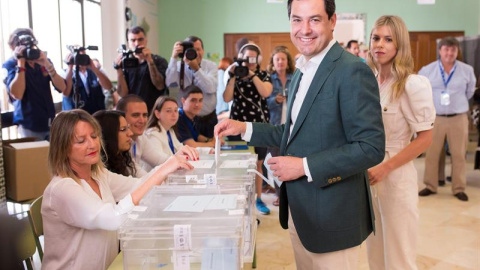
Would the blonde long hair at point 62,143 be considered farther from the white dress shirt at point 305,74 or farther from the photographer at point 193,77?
the photographer at point 193,77

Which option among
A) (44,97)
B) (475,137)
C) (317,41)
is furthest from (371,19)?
(317,41)

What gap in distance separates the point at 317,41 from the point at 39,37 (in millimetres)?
4613

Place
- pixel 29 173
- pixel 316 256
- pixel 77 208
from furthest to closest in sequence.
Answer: pixel 29 173
pixel 77 208
pixel 316 256

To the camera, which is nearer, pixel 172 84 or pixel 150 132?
pixel 150 132

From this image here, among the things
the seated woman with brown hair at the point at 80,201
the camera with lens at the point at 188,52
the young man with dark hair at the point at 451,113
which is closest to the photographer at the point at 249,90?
the camera with lens at the point at 188,52

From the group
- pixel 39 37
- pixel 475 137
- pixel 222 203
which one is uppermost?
pixel 39 37

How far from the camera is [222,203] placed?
→ 1.27 meters

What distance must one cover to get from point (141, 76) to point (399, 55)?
251cm

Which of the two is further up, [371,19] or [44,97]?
[371,19]

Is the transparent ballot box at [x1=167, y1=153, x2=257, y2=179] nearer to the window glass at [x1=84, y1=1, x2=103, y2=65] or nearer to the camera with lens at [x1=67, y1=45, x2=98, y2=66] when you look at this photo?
the camera with lens at [x1=67, y1=45, x2=98, y2=66]

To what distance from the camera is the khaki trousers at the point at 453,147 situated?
4.55 meters

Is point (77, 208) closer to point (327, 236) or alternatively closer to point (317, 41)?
point (327, 236)

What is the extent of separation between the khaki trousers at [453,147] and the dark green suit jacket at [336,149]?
3.56 m

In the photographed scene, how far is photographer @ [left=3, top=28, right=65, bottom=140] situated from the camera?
3.47 metres
